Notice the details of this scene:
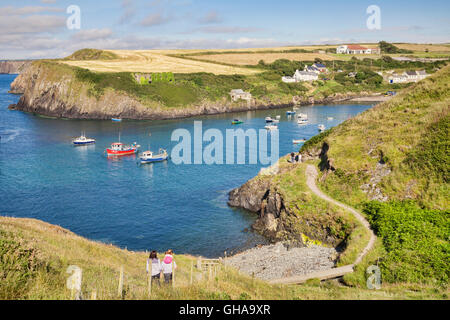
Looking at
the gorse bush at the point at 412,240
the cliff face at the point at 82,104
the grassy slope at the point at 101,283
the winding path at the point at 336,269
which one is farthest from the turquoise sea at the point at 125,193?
the cliff face at the point at 82,104

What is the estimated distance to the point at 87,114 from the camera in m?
129

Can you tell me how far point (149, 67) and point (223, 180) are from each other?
391 ft

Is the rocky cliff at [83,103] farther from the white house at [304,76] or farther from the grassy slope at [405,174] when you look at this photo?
the grassy slope at [405,174]

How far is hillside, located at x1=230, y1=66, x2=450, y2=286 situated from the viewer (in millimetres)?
27547

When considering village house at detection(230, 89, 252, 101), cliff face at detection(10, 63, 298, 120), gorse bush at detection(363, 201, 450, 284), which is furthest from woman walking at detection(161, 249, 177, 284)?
village house at detection(230, 89, 252, 101)

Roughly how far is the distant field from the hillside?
123216mm

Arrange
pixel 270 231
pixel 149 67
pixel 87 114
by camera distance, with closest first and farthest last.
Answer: pixel 270 231 < pixel 87 114 < pixel 149 67

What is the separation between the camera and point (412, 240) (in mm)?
28438

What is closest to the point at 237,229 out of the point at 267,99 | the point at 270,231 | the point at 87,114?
the point at 270,231

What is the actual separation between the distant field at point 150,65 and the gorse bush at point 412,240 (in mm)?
139278

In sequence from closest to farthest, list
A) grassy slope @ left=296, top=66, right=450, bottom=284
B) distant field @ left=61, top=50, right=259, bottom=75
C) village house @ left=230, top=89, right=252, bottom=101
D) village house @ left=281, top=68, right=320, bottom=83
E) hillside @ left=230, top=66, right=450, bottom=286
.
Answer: grassy slope @ left=296, top=66, right=450, bottom=284 → hillside @ left=230, top=66, right=450, bottom=286 → village house @ left=230, top=89, right=252, bottom=101 → distant field @ left=61, top=50, right=259, bottom=75 → village house @ left=281, top=68, right=320, bottom=83

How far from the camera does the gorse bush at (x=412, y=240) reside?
83.0ft

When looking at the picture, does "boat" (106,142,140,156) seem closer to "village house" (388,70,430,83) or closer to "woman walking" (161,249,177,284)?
"woman walking" (161,249,177,284)

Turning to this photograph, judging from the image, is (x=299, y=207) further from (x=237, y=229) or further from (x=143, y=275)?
(x=143, y=275)
